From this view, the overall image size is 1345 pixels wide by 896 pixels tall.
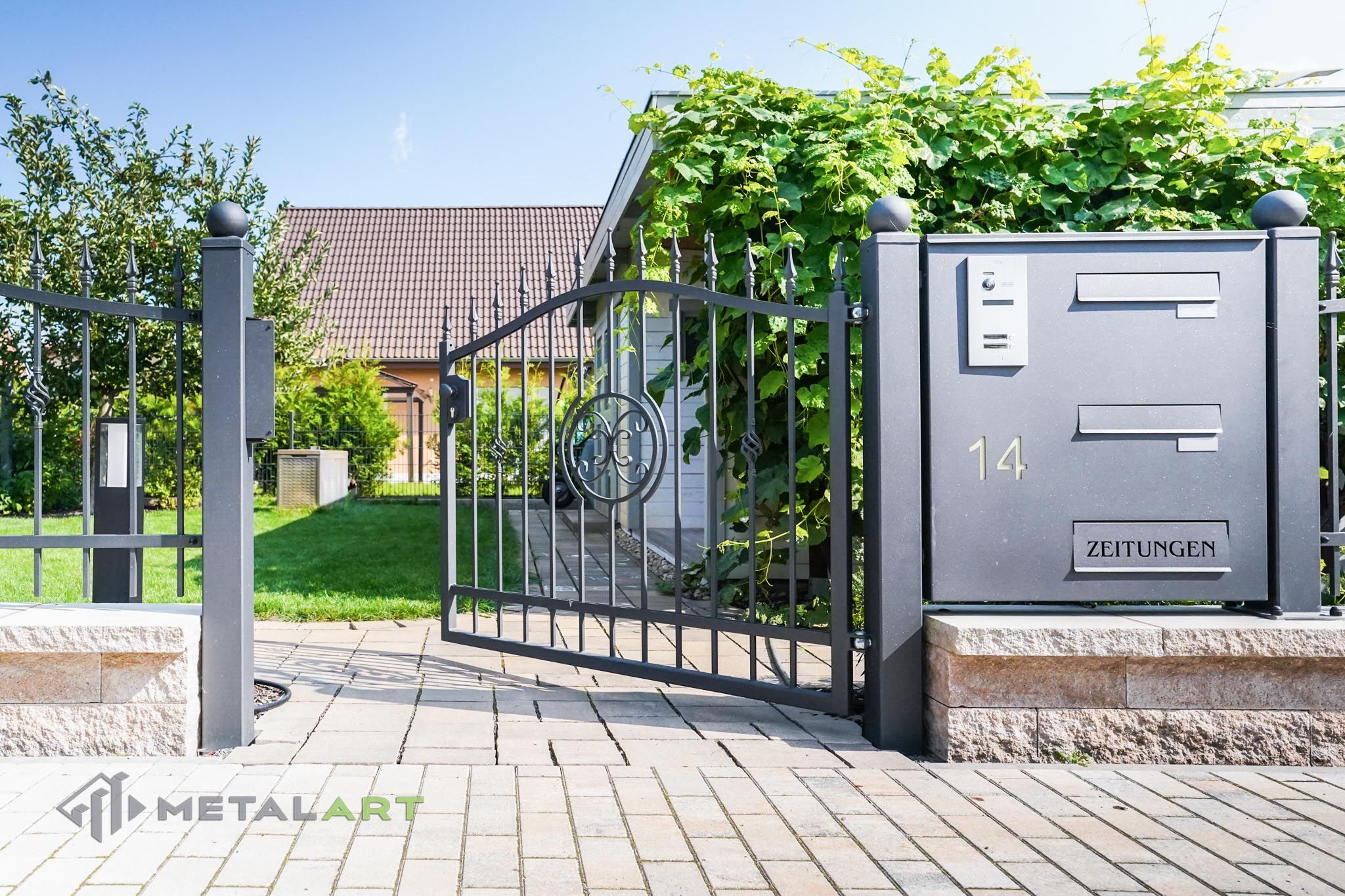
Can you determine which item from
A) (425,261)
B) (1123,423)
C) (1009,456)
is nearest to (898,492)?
(1009,456)

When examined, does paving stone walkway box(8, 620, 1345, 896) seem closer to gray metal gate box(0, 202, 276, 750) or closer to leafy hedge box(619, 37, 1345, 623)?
gray metal gate box(0, 202, 276, 750)

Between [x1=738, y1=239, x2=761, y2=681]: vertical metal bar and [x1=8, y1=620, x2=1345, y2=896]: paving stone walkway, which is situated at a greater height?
[x1=738, y1=239, x2=761, y2=681]: vertical metal bar

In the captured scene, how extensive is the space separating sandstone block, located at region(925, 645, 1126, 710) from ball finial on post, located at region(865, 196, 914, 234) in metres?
1.48

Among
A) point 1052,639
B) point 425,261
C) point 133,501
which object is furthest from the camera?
point 425,261

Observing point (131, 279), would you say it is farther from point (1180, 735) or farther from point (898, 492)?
point (1180, 735)

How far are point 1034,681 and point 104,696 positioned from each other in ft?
10.0

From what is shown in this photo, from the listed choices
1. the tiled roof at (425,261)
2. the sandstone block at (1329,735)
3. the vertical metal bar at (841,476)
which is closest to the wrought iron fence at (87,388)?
the vertical metal bar at (841,476)

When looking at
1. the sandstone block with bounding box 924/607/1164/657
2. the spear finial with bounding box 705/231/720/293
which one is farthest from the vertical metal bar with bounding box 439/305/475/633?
the sandstone block with bounding box 924/607/1164/657

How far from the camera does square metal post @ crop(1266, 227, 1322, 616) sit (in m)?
3.52

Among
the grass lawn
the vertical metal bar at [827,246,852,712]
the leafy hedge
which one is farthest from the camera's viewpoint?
the grass lawn

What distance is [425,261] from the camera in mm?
29328

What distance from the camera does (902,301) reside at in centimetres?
354

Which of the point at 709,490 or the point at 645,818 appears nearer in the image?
the point at 645,818

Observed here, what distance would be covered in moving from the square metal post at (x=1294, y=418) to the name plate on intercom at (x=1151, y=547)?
208 mm
